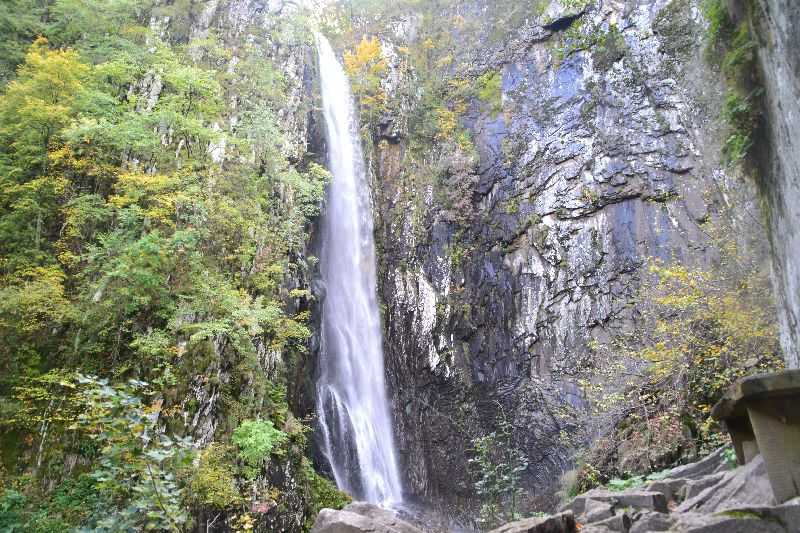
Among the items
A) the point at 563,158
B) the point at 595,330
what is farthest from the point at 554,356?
the point at 563,158

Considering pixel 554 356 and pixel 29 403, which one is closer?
pixel 29 403

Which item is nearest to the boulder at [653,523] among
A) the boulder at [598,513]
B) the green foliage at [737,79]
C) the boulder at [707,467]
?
the boulder at [598,513]

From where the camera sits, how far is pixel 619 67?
16.6 m

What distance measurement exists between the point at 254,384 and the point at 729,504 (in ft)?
28.6

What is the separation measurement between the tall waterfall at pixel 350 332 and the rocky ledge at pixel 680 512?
7.32 metres

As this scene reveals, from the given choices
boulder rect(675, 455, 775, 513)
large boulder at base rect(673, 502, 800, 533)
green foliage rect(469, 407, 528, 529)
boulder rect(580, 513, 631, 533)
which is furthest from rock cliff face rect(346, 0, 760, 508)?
large boulder at base rect(673, 502, 800, 533)

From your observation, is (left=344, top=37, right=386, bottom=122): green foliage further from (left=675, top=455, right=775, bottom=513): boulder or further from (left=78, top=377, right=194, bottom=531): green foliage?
(left=675, top=455, right=775, bottom=513): boulder

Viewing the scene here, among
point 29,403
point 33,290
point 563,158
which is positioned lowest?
point 29,403

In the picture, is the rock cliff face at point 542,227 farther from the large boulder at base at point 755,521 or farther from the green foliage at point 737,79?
the large boulder at base at point 755,521

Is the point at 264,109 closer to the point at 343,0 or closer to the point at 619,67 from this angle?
the point at 619,67

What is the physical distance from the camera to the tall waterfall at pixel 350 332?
46.7 ft

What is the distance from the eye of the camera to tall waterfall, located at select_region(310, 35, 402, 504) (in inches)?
560

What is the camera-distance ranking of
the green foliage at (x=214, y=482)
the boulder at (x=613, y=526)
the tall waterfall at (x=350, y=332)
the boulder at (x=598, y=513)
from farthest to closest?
the tall waterfall at (x=350, y=332) < the green foliage at (x=214, y=482) < the boulder at (x=598, y=513) < the boulder at (x=613, y=526)

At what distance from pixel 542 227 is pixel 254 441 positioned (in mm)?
10574
